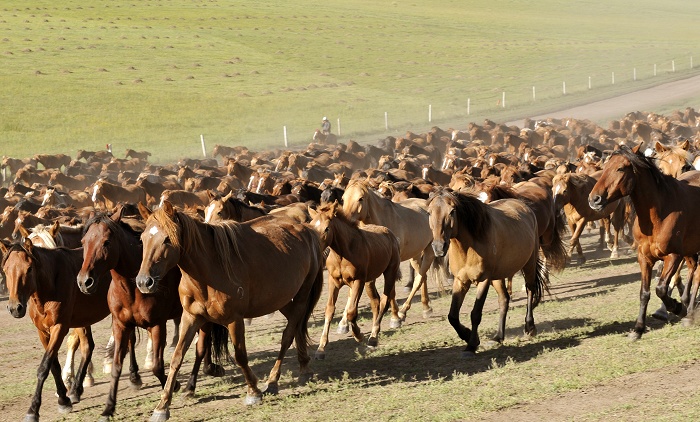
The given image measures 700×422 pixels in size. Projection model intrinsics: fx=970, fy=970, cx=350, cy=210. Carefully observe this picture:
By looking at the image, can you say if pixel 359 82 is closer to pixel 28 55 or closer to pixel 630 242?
pixel 28 55

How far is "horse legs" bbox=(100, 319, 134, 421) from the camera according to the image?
10.2 meters

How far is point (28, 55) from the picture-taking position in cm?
7581

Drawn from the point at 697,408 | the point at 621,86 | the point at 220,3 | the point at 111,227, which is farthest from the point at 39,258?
the point at 220,3

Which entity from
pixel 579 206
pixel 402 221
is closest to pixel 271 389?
pixel 402 221

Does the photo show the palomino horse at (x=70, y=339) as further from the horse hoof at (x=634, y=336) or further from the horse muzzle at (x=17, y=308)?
the horse hoof at (x=634, y=336)

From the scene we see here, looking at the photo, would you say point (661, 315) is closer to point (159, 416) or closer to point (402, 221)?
point (402, 221)

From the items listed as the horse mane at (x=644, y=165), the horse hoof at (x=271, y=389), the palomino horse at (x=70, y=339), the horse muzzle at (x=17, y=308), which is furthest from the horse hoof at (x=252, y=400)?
the horse mane at (x=644, y=165)

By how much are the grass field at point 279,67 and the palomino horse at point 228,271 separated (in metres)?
39.7

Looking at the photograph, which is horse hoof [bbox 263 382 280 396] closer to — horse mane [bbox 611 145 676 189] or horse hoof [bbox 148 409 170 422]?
horse hoof [bbox 148 409 170 422]

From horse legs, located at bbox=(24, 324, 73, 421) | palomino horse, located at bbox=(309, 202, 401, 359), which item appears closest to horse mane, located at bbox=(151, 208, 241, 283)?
horse legs, located at bbox=(24, 324, 73, 421)

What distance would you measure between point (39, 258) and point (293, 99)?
60.3 m

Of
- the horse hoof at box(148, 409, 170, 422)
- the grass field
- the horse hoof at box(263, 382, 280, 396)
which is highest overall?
the horse hoof at box(148, 409, 170, 422)

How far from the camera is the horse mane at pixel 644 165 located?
12.0m

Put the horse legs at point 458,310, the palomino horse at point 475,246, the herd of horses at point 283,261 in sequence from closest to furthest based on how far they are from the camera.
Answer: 1. the herd of horses at point 283,261
2. the palomino horse at point 475,246
3. the horse legs at point 458,310
